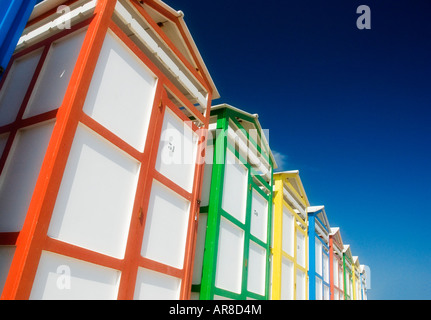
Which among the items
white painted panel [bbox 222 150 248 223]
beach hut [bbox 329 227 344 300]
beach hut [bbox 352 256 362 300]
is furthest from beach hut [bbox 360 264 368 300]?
white painted panel [bbox 222 150 248 223]

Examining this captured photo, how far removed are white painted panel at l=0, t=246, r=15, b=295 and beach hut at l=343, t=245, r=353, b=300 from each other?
51.6 feet

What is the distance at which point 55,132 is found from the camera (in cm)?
318

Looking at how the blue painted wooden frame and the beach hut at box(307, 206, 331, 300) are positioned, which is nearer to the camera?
the blue painted wooden frame

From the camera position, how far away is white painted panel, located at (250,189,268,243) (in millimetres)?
7176

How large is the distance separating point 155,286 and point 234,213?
249cm

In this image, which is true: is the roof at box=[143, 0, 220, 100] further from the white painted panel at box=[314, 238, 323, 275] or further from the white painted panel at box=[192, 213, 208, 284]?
the white painted panel at box=[314, 238, 323, 275]

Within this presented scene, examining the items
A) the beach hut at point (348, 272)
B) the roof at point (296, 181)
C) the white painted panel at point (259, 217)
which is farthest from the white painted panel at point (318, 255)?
the beach hut at point (348, 272)

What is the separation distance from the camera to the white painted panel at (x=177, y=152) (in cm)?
457

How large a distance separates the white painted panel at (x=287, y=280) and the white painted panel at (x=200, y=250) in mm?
3616

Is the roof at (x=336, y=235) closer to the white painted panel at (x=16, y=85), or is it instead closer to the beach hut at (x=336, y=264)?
the beach hut at (x=336, y=264)

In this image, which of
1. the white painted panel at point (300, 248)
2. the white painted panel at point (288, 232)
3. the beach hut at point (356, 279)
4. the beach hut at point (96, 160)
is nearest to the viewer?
the beach hut at point (96, 160)

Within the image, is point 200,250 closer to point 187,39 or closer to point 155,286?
point 155,286

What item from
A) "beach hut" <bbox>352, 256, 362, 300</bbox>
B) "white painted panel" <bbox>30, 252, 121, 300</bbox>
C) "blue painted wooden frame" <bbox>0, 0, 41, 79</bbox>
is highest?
"beach hut" <bbox>352, 256, 362, 300</bbox>
